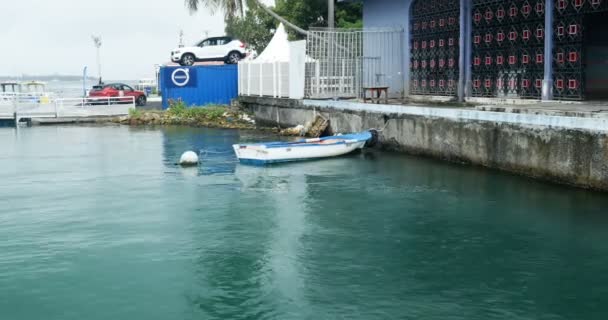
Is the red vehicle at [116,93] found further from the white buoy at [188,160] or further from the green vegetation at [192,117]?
the white buoy at [188,160]

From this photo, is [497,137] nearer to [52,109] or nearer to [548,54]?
[548,54]

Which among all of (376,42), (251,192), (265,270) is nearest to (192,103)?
(376,42)

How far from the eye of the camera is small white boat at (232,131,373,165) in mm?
20062

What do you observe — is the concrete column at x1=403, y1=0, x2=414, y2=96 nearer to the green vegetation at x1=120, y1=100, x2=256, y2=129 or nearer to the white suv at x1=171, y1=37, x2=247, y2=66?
the green vegetation at x1=120, y1=100, x2=256, y2=129

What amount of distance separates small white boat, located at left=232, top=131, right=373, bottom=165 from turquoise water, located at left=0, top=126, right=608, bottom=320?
1.82ft

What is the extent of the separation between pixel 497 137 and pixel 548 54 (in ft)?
12.8

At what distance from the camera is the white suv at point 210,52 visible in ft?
127

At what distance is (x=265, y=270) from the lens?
34.8 feet

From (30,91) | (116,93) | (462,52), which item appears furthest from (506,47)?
(30,91)

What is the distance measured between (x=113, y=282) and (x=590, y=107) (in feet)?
40.8

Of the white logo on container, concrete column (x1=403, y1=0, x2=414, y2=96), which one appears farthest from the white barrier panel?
concrete column (x1=403, y1=0, x2=414, y2=96)

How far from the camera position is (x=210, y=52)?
127 ft

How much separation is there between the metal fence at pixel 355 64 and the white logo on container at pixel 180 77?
10109 mm

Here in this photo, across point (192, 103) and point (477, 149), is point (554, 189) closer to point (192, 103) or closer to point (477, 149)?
point (477, 149)
